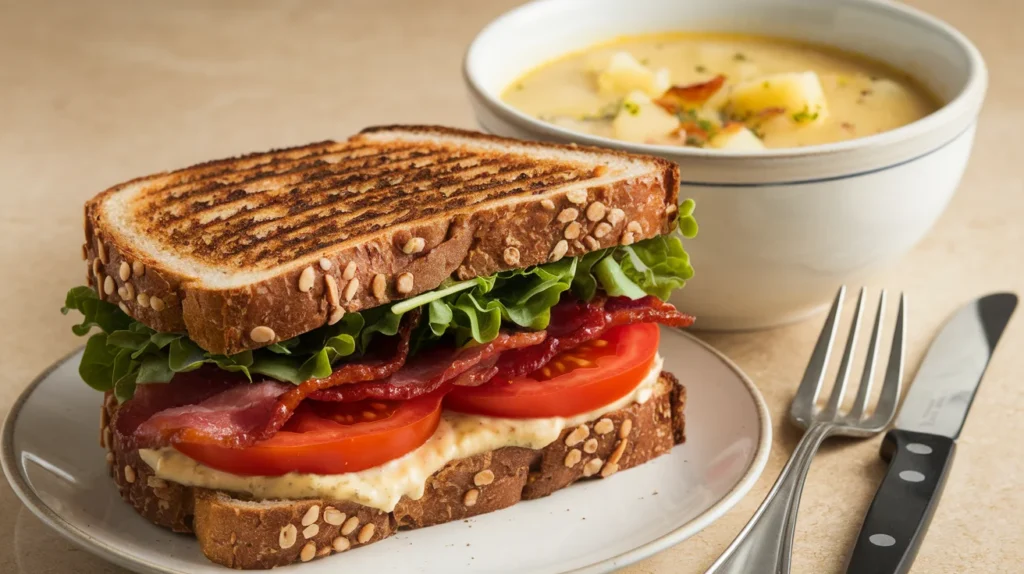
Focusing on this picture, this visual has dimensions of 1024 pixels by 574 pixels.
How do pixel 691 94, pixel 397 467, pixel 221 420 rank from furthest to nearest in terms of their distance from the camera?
pixel 691 94 → pixel 397 467 → pixel 221 420

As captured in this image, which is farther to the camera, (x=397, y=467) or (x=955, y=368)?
(x=955, y=368)

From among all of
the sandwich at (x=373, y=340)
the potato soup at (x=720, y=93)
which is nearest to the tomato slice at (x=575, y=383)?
the sandwich at (x=373, y=340)

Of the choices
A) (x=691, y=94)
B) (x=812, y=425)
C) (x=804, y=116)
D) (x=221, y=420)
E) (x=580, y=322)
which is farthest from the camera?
(x=691, y=94)

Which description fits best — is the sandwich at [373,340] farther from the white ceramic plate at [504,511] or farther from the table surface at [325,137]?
the table surface at [325,137]

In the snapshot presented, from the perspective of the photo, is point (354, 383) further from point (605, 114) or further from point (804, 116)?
point (804, 116)

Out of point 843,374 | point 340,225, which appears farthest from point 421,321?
point 843,374

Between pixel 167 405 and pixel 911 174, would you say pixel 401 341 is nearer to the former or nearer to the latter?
pixel 167 405

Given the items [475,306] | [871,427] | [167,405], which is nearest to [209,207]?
[167,405]
